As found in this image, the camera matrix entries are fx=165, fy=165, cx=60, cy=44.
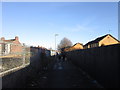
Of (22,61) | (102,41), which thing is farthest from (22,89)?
(102,41)

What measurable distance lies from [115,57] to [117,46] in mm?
490

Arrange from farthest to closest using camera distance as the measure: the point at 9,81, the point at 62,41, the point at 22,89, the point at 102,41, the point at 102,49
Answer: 1. the point at 62,41
2. the point at 102,41
3. the point at 102,49
4. the point at 22,89
5. the point at 9,81

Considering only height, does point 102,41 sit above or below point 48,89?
above

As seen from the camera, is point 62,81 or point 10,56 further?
point 62,81

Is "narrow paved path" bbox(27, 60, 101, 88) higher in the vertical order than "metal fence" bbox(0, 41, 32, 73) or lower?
lower

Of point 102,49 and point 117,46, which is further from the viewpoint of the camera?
point 102,49

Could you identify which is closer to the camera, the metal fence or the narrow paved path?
the metal fence

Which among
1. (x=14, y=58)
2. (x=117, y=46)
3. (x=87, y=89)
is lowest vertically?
(x=87, y=89)

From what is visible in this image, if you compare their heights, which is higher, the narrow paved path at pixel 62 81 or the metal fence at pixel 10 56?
the metal fence at pixel 10 56

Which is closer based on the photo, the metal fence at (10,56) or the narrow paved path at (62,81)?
the metal fence at (10,56)

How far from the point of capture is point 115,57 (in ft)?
21.9

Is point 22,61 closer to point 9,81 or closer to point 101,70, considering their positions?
point 9,81

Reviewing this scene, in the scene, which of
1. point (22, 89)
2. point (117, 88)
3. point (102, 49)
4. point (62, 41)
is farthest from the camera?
point (62, 41)

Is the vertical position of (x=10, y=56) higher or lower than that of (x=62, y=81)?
higher
